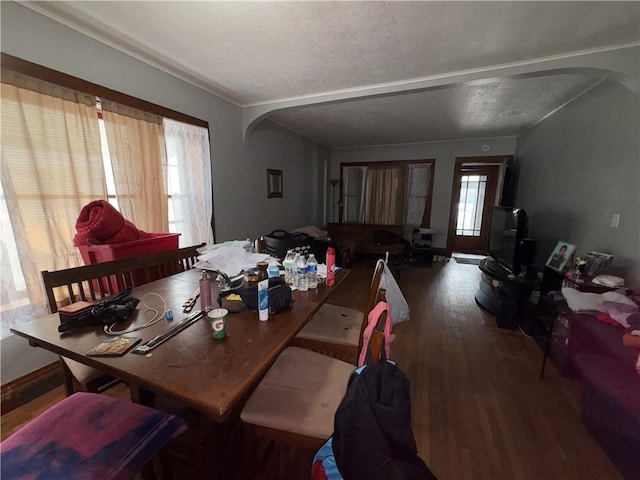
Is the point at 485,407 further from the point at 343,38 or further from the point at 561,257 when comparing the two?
the point at 343,38

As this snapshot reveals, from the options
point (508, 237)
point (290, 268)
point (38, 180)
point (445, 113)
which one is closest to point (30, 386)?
point (38, 180)

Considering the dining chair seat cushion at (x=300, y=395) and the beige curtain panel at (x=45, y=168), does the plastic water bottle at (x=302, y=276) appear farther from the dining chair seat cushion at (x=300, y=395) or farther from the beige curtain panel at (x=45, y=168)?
the beige curtain panel at (x=45, y=168)

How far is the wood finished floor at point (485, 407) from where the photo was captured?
126 cm

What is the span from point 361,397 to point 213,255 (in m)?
1.42

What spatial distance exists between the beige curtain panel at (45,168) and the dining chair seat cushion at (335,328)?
168cm

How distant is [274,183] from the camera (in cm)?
395

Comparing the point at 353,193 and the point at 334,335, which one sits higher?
the point at 353,193

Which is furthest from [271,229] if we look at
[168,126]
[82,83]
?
[82,83]

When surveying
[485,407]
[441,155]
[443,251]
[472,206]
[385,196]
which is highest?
[441,155]

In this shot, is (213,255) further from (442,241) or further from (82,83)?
(442,241)

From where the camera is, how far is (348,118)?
3701 mm

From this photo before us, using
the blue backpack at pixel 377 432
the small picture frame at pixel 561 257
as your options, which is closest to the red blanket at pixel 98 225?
the blue backpack at pixel 377 432

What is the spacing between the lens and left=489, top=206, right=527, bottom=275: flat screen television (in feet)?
8.60

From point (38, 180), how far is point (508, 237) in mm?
4084
